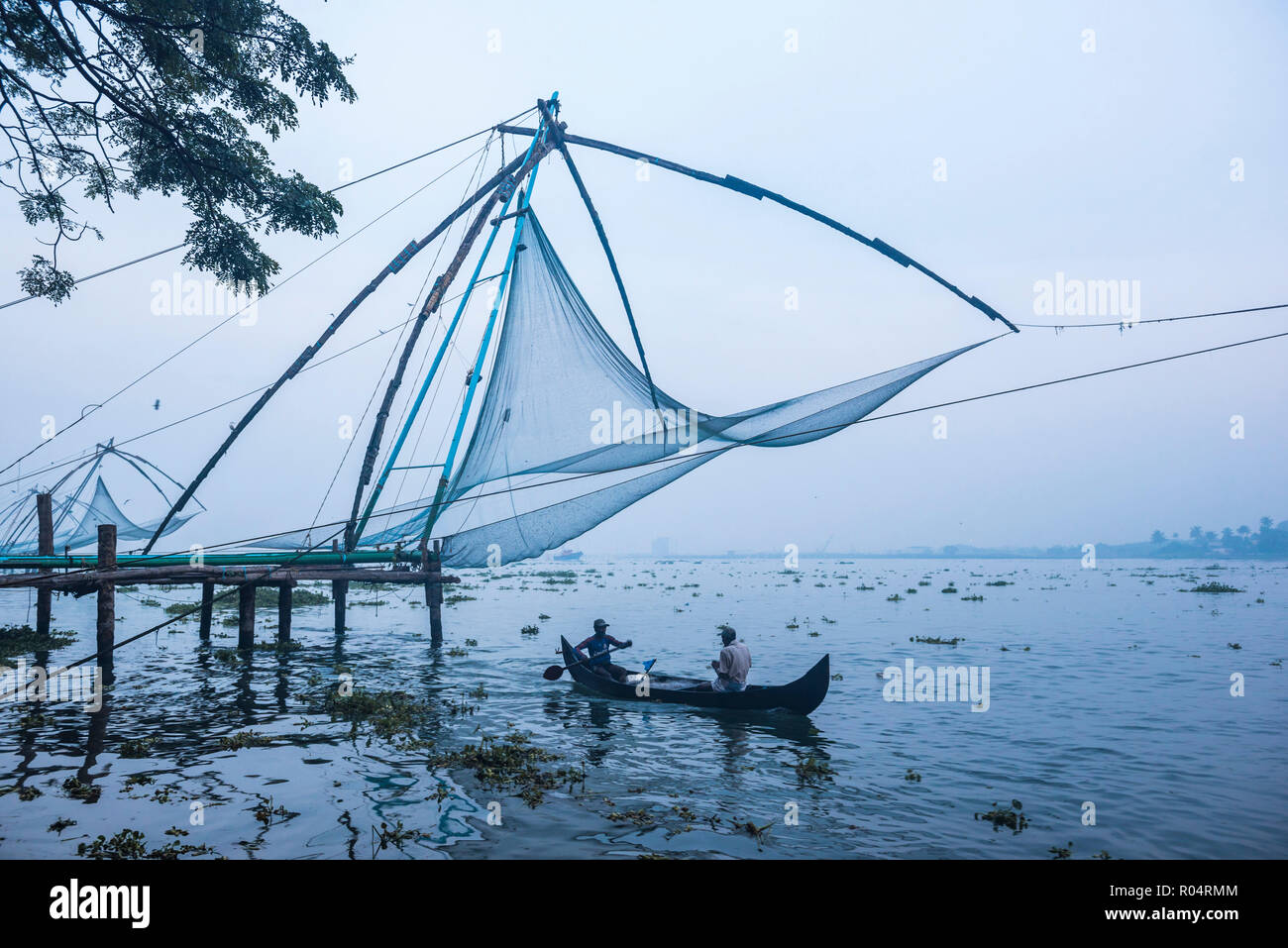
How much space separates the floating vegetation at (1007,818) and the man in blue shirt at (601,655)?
344 inches

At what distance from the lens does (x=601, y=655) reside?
55.1 feet

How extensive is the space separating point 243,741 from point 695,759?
24.3ft

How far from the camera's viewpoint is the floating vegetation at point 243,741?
454 inches

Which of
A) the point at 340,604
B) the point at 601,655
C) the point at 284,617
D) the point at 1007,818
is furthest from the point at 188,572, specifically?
the point at 1007,818

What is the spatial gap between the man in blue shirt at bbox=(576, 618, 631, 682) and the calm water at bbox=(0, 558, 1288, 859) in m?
0.76

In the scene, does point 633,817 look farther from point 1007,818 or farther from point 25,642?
point 25,642

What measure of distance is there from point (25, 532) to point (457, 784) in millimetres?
33298

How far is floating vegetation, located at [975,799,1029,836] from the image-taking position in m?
8.88

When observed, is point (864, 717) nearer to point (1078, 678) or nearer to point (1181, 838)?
point (1181, 838)

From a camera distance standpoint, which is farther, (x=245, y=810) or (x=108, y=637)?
(x=108, y=637)

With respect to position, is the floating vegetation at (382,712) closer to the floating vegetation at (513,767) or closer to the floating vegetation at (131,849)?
the floating vegetation at (513,767)
